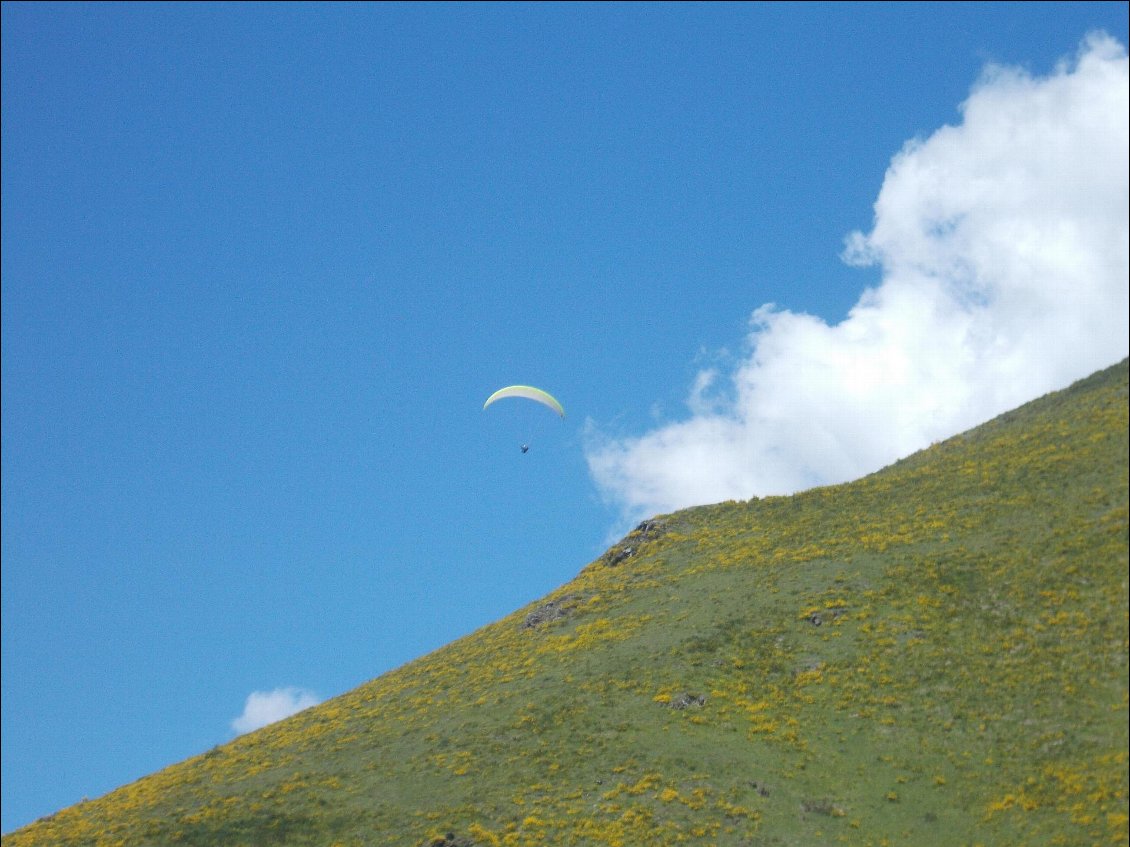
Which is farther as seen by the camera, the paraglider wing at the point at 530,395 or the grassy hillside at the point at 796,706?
the paraglider wing at the point at 530,395

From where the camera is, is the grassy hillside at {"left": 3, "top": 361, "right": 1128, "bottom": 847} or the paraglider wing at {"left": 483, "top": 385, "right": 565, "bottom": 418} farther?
the paraglider wing at {"left": 483, "top": 385, "right": 565, "bottom": 418}

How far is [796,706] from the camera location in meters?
61.6

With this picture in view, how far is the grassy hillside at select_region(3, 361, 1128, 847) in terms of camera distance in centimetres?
5150

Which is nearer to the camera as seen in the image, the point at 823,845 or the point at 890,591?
the point at 823,845

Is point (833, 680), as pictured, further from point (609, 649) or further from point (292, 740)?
point (292, 740)

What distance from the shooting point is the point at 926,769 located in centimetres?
5259

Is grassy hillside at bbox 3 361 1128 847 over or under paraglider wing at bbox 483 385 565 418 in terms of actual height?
under

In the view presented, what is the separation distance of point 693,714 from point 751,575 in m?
17.7

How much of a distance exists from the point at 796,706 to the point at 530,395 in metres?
34.4

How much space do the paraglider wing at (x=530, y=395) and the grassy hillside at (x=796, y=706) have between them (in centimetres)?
1601

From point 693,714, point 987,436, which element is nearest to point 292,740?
point 693,714

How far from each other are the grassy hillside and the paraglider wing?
630 inches

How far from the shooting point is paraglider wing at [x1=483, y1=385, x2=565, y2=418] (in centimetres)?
8538

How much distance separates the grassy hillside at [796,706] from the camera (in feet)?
169
